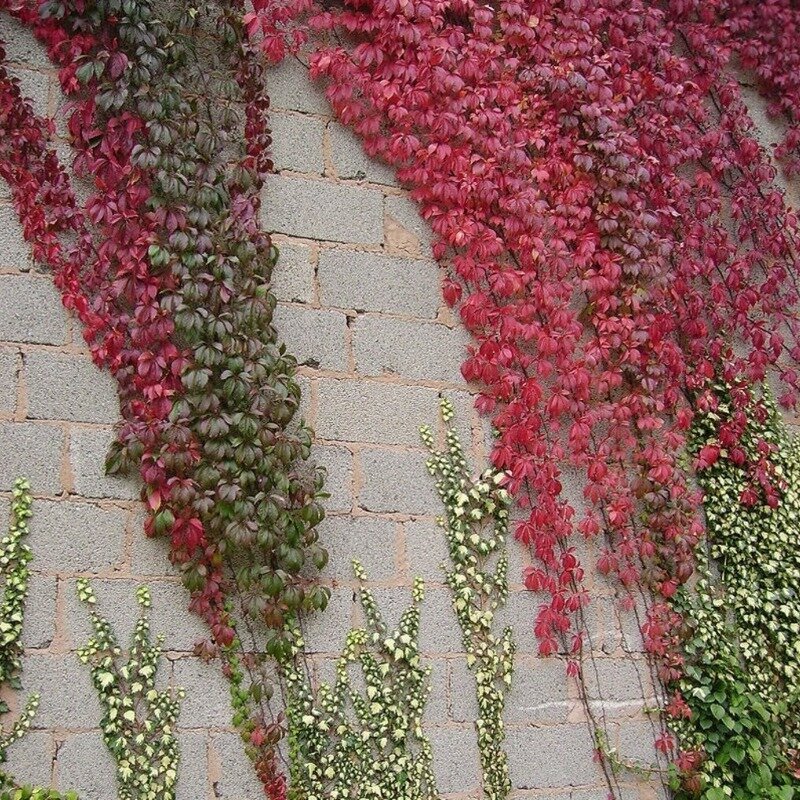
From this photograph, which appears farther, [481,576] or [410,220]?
[410,220]

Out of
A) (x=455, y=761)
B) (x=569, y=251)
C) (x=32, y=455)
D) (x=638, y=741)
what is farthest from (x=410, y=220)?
(x=638, y=741)

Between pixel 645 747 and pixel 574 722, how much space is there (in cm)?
28

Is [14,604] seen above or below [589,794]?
above

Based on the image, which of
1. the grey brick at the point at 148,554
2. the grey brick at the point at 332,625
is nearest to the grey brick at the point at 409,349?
the grey brick at the point at 332,625

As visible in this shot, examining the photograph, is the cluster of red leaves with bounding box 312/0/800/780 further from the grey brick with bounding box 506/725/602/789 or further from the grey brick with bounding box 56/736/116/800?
the grey brick with bounding box 56/736/116/800

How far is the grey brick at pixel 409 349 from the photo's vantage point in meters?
3.23

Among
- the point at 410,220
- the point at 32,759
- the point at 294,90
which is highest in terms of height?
the point at 294,90

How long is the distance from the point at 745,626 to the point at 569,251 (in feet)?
4.98

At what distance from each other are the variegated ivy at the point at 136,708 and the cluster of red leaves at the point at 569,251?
1.27 metres

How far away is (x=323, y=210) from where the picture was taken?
3.27m

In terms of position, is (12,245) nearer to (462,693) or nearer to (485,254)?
(485,254)

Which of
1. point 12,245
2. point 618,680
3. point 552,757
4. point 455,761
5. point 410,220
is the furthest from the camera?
point 410,220

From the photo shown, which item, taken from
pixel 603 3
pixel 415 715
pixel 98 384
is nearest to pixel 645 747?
pixel 415 715

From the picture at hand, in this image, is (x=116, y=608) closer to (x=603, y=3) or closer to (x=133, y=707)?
(x=133, y=707)
